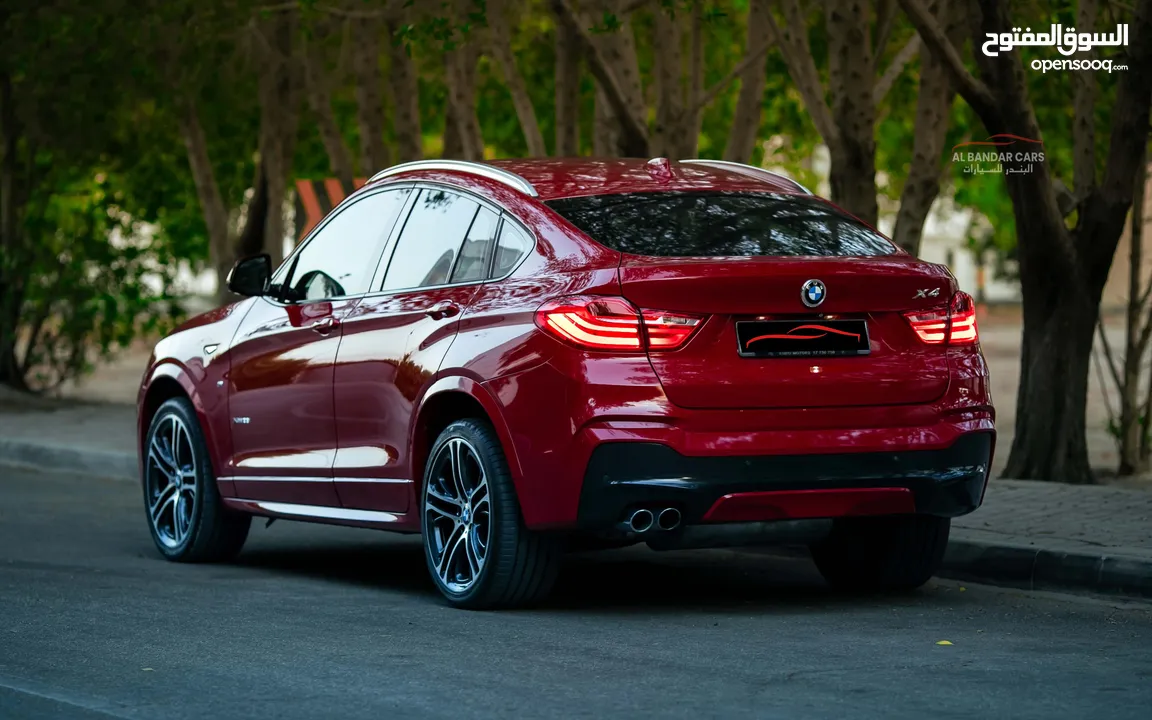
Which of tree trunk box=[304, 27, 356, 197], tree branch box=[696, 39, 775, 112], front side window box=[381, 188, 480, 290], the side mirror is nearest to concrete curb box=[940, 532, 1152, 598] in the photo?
front side window box=[381, 188, 480, 290]

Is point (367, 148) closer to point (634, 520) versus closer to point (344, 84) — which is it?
point (344, 84)

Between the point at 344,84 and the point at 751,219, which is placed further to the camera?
the point at 344,84

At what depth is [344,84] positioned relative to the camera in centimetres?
2241

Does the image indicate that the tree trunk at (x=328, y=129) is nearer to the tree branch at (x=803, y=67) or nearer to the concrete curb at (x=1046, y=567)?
the tree branch at (x=803, y=67)

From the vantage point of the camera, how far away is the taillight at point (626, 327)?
685cm

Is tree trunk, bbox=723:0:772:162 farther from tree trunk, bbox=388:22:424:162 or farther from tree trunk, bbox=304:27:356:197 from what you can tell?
tree trunk, bbox=304:27:356:197

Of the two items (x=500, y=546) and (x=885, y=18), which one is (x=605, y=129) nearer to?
(x=885, y=18)

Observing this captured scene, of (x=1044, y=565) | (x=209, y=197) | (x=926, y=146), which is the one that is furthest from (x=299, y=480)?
(x=209, y=197)

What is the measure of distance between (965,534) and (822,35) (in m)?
10.7

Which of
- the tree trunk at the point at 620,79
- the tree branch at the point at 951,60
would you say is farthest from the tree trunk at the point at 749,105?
the tree branch at the point at 951,60

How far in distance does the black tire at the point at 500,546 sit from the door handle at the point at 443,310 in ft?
1.39

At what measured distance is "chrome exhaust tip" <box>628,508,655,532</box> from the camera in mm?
6938

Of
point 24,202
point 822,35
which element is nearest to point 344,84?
point 24,202

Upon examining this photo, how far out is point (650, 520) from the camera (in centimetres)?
696
